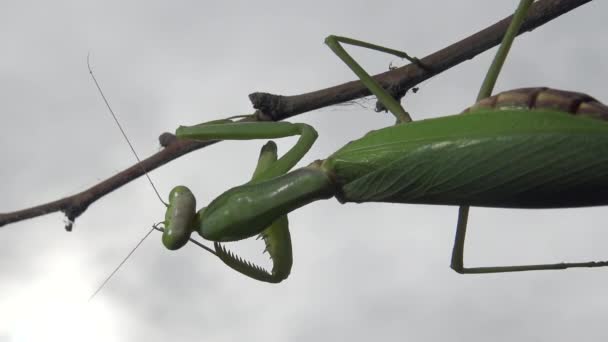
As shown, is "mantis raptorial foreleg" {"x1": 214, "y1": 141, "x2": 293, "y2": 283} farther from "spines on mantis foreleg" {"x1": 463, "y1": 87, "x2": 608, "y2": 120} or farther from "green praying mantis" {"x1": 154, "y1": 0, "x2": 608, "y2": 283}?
"spines on mantis foreleg" {"x1": 463, "y1": 87, "x2": 608, "y2": 120}

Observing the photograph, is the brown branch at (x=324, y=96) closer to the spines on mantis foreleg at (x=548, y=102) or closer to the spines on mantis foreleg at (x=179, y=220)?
the spines on mantis foreleg at (x=179, y=220)

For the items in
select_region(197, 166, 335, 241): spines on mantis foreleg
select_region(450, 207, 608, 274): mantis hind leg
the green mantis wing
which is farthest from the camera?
select_region(450, 207, 608, 274): mantis hind leg

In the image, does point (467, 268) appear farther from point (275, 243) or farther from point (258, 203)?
point (258, 203)

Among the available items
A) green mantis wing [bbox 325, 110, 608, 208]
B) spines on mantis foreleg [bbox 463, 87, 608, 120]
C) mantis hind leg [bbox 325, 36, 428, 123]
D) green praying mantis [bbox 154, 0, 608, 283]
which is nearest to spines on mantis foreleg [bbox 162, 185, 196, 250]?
green praying mantis [bbox 154, 0, 608, 283]

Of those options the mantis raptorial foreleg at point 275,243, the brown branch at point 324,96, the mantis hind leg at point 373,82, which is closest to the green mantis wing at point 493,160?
the mantis hind leg at point 373,82

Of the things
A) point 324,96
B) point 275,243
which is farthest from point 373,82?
point 275,243

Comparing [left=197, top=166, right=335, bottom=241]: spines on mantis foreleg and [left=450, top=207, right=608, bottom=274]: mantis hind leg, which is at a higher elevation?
[left=197, top=166, right=335, bottom=241]: spines on mantis foreleg
